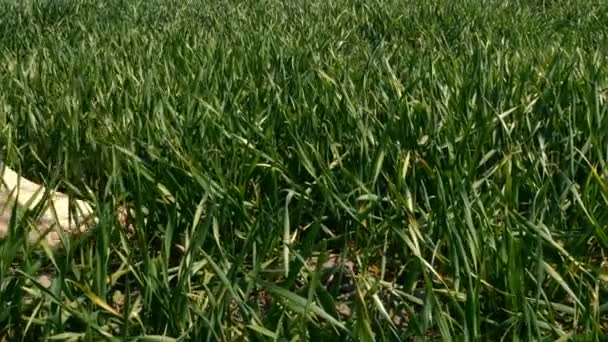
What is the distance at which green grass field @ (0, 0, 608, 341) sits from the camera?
3.75ft

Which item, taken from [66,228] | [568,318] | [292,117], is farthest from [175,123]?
[568,318]

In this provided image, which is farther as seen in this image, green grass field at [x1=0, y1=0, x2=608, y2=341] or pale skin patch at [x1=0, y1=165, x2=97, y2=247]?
pale skin patch at [x1=0, y1=165, x2=97, y2=247]

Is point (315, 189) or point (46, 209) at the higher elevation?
point (46, 209)

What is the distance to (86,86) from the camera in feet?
7.29

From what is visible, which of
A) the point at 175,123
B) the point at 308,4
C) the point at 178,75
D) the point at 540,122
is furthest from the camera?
the point at 308,4

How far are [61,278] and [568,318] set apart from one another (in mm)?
728

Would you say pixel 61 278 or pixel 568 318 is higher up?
pixel 61 278

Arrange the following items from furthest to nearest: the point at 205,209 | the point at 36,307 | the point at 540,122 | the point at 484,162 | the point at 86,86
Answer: the point at 86,86
the point at 540,122
the point at 484,162
the point at 205,209
the point at 36,307

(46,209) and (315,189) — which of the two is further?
(315,189)

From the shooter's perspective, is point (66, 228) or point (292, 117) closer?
point (66, 228)

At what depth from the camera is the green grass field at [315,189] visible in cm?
114

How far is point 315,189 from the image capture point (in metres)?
1.61

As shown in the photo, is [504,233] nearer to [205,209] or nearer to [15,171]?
[205,209]

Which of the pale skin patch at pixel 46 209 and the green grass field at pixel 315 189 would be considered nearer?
the green grass field at pixel 315 189
